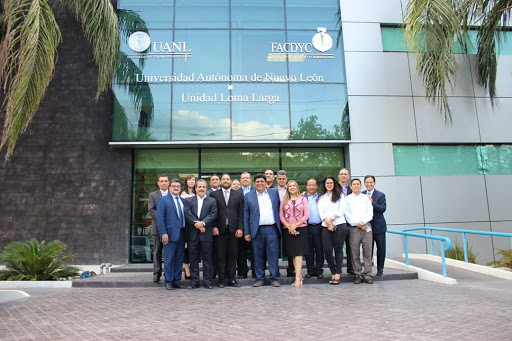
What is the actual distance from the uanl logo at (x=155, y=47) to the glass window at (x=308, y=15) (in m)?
3.26

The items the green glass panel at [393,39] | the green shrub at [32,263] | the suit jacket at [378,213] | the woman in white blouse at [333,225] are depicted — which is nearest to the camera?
the woman in white blouse at [333,225]

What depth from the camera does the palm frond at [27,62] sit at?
22.3 ft

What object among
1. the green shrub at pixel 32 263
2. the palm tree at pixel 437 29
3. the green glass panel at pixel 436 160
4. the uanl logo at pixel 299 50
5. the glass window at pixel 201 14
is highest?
the glass window at pixel 201 14

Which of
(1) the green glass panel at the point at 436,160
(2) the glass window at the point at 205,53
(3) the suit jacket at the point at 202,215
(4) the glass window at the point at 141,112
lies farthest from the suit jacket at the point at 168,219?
(1) the green glass panel at the point at 436,160

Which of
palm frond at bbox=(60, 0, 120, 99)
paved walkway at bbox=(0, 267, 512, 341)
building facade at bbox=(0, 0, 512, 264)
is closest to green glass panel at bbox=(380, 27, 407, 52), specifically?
building facade at bbox=(0, 0, 512, 264)

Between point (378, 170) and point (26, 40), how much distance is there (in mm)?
8983

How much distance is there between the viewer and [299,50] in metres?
11.0

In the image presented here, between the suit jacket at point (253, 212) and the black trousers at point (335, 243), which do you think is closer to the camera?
the suit jacket at point (253, 212)

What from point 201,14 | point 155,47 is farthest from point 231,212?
point 201,14

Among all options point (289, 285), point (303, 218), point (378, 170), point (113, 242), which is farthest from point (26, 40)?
point (378, 170)

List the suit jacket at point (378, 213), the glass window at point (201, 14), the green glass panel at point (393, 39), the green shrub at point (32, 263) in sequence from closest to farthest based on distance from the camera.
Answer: the suit jacket at point (378, 213) < the green shrub at point (32, 263) < the glass window at point (201, 14) < the green glass panel at point (393, 39)

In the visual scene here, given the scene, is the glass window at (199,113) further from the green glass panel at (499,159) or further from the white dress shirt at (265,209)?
the green glass panel at (499,159)

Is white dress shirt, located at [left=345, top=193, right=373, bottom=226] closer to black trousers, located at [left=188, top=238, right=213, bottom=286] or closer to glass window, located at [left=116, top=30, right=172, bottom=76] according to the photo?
black trousers, located at [left=188, top=238, right=213, bottom=286]

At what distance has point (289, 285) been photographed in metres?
6.51
